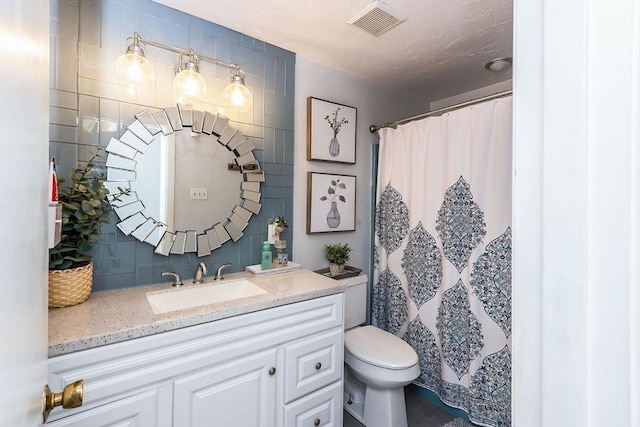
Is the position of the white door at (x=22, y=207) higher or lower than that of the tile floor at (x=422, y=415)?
higher

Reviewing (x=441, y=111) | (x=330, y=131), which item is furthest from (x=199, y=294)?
(x=441, y=111)

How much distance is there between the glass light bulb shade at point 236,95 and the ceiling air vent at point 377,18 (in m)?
0.68

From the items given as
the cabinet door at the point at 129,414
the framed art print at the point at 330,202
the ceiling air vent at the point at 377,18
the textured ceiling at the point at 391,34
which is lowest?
the cabinet door at the point at 129,414

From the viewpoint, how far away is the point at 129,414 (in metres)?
0.96

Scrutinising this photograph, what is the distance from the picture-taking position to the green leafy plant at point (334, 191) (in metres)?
2.14

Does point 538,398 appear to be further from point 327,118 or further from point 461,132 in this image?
point 327,118

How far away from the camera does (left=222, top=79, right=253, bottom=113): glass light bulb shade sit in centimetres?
162

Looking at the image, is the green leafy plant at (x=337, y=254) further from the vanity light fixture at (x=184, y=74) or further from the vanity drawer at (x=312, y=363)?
the vanity light fixture at (x=184, y=74)

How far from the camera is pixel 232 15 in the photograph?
1553 mm

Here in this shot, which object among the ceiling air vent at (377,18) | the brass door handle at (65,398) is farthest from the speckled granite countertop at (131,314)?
the ceiling air vent at (377,18)

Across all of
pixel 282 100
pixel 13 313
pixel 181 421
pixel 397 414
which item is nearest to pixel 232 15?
pixel 282 100

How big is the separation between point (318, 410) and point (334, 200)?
51.2 inches

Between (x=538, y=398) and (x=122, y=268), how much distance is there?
1611 mm

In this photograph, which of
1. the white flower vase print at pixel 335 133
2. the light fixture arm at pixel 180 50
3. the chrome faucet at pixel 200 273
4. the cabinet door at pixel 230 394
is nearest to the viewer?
the cabinet door at pixel 230 394
